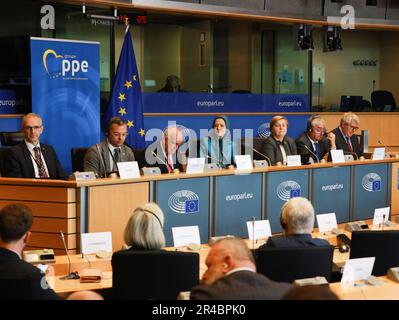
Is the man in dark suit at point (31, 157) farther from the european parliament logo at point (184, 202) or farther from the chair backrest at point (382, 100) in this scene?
the chair backrest at point (382, 100)

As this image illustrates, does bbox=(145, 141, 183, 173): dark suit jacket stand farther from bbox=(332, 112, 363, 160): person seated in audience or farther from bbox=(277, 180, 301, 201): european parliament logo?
bbox=(332, 112, 363, 160): person seated in audience

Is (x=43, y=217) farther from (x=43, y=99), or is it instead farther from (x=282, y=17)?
(x=282, y=17)

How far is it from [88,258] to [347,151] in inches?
184

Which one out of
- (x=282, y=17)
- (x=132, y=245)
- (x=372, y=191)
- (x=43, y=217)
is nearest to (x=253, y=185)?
(x=372, y=191)

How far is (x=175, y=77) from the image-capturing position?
1114 cm

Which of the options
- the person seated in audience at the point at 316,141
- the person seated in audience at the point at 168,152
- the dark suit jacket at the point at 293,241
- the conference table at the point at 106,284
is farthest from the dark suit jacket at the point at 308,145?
the dark suit jacket at the point at 293,241

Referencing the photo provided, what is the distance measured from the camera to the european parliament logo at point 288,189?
7130 millimetres

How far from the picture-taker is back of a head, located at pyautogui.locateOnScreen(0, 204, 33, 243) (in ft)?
10.9

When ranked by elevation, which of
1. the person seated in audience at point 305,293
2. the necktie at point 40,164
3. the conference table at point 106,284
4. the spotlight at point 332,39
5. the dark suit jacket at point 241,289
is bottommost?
the conference table at point 106,284

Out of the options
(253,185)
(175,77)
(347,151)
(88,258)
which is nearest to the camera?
(88,258)

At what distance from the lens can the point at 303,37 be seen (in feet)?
37.6

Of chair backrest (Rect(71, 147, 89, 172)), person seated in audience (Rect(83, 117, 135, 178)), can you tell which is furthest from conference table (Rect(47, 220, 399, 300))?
chair backrest (Rect(71, 147, 89, 172))

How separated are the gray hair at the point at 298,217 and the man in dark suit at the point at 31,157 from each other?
3045 mm

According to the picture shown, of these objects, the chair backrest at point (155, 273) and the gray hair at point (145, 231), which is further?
the gray hair at point (145, 231)
